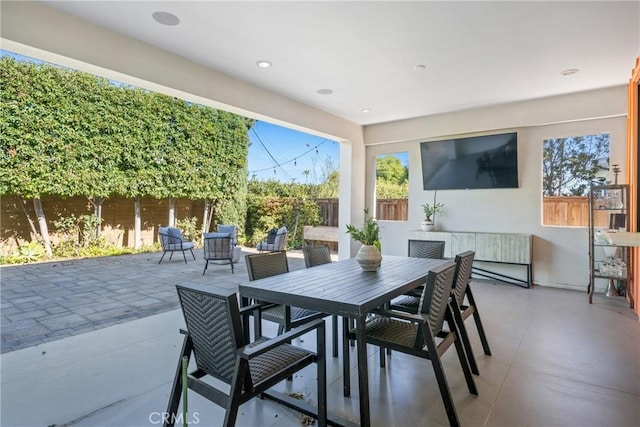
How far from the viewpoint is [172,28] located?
124 inches

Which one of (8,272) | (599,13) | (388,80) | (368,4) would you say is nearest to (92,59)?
(368,4)

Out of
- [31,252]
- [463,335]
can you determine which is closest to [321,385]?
[463,335]

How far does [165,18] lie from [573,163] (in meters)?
5.73

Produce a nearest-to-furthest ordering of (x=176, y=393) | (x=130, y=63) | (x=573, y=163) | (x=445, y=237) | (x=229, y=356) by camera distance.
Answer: (x=229, y=356)
(x=176, y=393)
(x=130, y=63)
(x=573, y=163)
(x=445, y=237)

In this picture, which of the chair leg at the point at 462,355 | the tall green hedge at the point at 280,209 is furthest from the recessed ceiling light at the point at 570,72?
the tall green hedge at the point at 280,209

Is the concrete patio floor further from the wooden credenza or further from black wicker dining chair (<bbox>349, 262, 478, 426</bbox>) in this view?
the wooden credenza

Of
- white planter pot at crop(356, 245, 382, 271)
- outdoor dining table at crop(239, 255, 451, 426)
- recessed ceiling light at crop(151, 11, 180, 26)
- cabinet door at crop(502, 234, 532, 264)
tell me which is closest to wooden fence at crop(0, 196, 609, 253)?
cabinet door at crop(502, 234, 532, 264)

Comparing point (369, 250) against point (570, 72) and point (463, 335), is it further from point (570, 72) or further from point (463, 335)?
point (570, 72)

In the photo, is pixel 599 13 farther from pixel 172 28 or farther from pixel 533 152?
pixel 172 28

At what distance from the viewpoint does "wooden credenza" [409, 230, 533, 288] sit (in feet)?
17.3

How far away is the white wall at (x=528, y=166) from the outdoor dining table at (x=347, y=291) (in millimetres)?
3475

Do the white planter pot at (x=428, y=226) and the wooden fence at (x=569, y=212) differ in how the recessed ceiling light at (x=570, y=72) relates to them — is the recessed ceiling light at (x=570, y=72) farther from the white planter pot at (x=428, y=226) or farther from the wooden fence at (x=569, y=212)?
the white planter pot at (x=428, y=226)

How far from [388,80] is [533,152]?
9.28 feet

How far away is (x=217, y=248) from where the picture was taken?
21.3 feet
